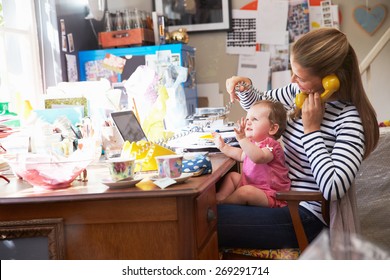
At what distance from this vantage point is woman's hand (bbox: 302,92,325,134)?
5.78 feet

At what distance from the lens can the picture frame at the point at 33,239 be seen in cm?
146

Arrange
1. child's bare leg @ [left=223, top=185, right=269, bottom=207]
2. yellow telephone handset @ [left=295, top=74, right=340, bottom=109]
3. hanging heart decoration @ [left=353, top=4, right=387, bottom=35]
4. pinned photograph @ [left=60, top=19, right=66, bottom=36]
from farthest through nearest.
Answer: hanging heart decoration @ [left=353, top=4, right=387, bottom=35] → pinned photograph @ [left=60, top=19, right=66, bottom=36] → child's bare leg @ [left=223, top=185, right=269, bottom=207] → yellow telephone handset @ [left=295, top=74, right=340, bottom=109]

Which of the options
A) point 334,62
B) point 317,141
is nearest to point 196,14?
point 334,62

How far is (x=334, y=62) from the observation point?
1771 millimetres

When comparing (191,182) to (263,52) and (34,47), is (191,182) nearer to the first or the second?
(34,47)

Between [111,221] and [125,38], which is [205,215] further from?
[125,38]

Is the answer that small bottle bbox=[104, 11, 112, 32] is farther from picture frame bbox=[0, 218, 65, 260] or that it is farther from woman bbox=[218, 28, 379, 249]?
picture frame bbox=[0, 218, 65, 260]

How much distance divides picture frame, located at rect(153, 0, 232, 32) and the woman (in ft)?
6.72

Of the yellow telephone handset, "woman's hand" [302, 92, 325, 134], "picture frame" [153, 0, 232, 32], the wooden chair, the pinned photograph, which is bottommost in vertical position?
the wooden chair

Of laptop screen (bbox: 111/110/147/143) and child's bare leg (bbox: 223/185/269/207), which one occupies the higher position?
laptop screen (bbox: 111/110/147/143)

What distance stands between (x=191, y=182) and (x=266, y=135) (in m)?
0.61

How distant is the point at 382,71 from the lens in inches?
148

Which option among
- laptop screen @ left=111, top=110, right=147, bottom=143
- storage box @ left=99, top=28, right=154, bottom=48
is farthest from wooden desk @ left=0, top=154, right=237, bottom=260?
storage box @ left=99, top=28, right=154, bottom=48
